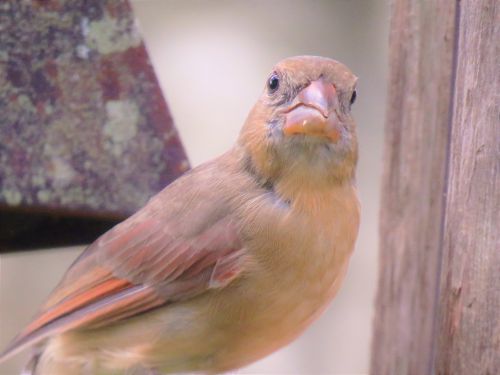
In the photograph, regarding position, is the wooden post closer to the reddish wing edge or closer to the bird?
the bird

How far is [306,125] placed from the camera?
2.54m

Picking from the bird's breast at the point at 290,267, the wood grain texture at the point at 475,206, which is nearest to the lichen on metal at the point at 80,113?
the bird's breast at the point at 290,267

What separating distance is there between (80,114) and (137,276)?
20.4 inches

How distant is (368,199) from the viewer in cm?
566

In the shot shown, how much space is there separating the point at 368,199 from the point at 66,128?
11.1ft

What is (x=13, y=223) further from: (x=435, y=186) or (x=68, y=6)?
(x=435, y=186)

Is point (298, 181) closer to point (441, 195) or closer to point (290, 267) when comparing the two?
Answer: point (290, 267)

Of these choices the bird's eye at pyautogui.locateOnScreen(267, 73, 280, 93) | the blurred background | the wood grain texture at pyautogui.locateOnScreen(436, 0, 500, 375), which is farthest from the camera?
the blurred background

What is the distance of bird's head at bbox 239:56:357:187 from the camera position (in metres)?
2.60

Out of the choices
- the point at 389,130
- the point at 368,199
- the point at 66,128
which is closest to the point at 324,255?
the point at 389,130

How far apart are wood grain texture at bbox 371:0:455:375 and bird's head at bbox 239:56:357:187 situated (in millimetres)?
148

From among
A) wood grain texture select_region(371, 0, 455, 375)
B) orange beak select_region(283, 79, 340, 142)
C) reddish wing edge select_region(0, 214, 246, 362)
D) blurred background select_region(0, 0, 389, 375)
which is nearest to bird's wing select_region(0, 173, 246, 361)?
reddish wing edge select_region(0, 214, 246, 362)

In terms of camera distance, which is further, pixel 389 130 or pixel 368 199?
pixel 368 199

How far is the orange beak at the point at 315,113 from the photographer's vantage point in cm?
256
